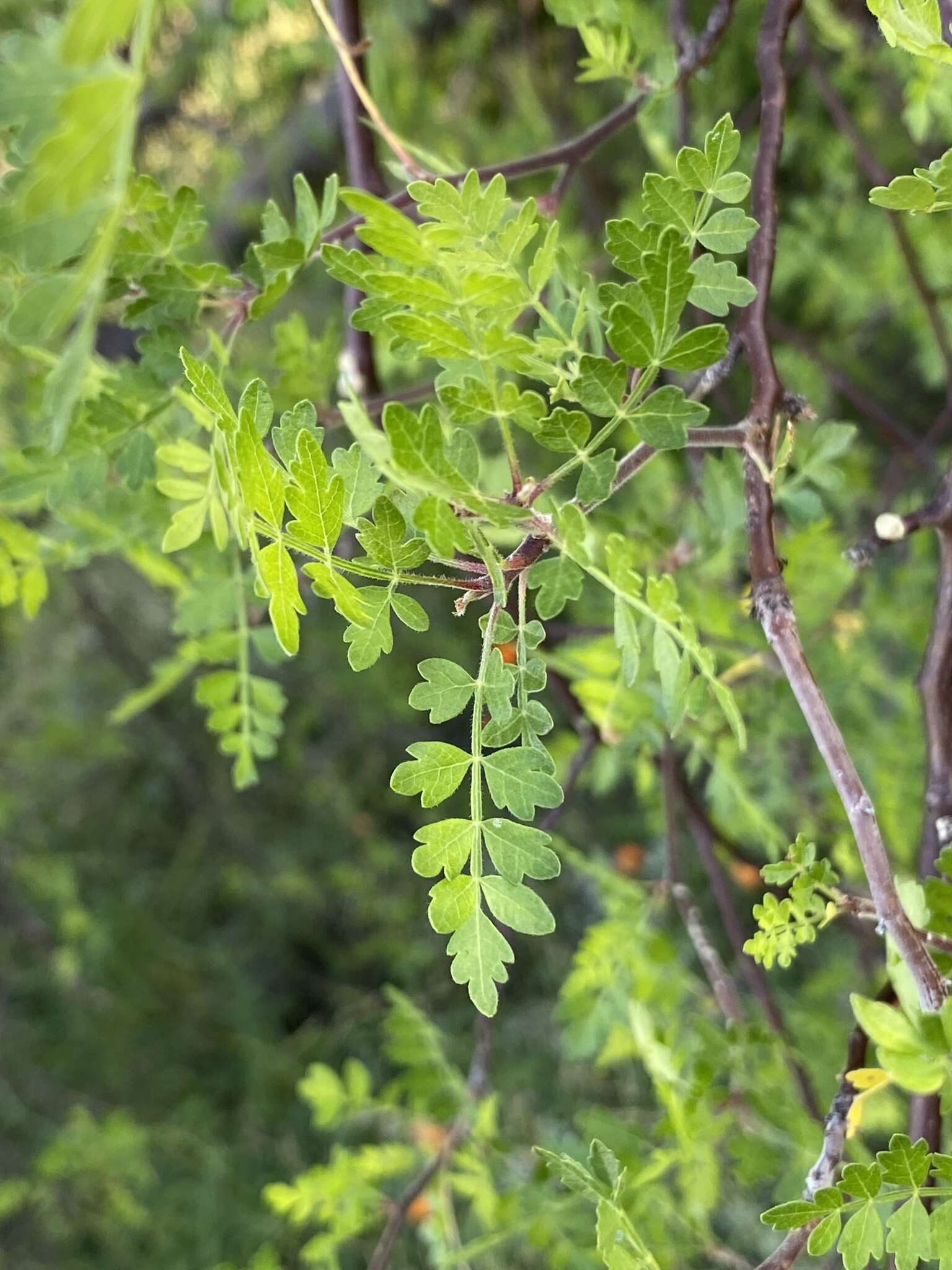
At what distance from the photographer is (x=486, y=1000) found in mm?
263

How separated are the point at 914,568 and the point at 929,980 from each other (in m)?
0.73

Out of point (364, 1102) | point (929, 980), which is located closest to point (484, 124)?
point (364, 1102)

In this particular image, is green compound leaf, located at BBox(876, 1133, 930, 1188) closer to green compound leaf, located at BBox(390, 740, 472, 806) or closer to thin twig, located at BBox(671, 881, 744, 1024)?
green compound leaf, located at BBox(390, 740, 472, 806)

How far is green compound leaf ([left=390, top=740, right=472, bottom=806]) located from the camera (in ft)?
0.91

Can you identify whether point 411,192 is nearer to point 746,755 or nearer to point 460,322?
point 460,322

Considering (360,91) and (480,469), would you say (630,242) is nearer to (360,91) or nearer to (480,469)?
(480,469)

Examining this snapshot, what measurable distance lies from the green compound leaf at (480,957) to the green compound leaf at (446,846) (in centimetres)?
2

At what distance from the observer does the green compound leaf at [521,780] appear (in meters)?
0.27

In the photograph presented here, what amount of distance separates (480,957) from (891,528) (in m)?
0.24

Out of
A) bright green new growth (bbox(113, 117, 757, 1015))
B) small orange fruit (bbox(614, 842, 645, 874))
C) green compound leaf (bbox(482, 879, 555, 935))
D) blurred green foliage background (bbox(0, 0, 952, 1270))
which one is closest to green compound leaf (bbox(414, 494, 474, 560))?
bright green new growth (bbox(113, 117, 757, 1015))

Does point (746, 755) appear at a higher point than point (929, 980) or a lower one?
lower

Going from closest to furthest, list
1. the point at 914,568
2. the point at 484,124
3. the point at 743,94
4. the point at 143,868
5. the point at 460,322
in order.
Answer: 1. the point at 460,322
2. the point at 914,568
3. the point at 743,94
4. the point at 484,124
5. the point at 143,868

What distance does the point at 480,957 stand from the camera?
0.89ft

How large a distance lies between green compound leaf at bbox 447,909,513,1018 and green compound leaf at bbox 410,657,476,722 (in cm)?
6
